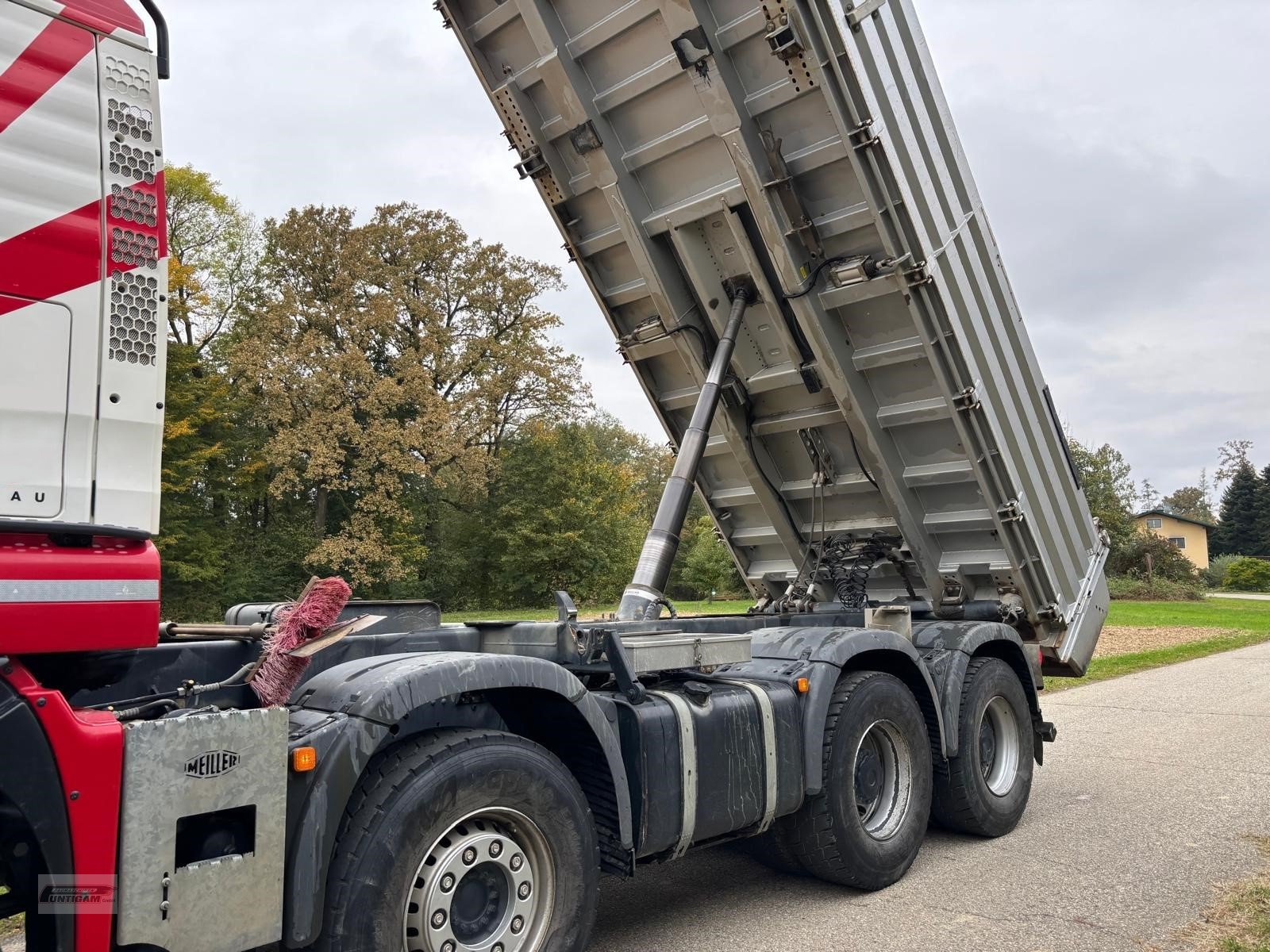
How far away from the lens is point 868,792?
16.5 ft

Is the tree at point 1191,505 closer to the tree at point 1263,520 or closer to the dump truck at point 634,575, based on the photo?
the tree at point 1263,520

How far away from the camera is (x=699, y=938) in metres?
4.18

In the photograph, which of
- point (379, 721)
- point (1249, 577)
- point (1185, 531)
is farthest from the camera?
point (1185, 531)

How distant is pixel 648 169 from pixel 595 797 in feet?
12.7

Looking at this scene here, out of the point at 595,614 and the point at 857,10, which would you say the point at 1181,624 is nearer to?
the point at 595,614

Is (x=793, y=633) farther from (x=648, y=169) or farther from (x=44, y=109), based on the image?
(x=44, y=109)

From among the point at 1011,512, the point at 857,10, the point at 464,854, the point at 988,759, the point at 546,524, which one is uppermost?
the point at 857,10

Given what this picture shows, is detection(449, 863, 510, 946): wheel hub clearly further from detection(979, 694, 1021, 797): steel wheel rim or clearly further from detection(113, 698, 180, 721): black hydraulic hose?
detection(979, 694, 1021, 797): steel wheel rim

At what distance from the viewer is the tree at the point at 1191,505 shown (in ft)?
302

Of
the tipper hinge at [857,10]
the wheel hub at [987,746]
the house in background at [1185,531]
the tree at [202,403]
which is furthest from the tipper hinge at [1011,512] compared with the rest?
the house in background at [1185,531]

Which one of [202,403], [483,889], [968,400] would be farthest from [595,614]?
[202,403]

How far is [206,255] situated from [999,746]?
29513 millimetres

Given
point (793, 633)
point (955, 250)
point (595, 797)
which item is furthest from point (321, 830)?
point (955, 250)

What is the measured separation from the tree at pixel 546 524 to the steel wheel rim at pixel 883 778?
2989 centimetres
